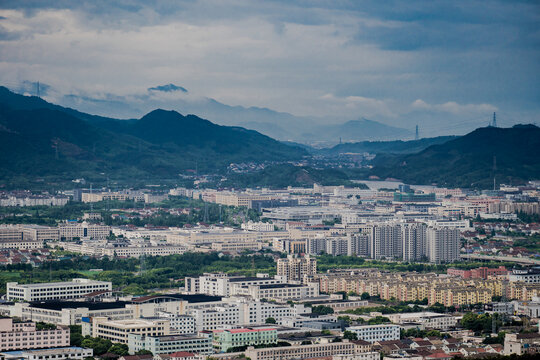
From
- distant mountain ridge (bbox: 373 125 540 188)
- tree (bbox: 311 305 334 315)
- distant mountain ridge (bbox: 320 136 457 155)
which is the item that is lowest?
tree (bbox: 311 305 334 315)

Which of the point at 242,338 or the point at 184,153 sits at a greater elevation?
the point at 184,153

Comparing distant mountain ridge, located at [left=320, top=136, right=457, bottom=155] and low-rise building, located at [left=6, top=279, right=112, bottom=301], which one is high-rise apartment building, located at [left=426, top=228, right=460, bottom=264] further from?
distant mountain ridge, located at [left=320, top=136, right=457, bottom=155]

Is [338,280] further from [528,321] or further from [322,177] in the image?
[322,177]

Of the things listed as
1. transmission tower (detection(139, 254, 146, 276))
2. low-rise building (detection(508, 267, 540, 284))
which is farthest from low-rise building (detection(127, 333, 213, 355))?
transmission tower (detection(139, 254, 146, 276))

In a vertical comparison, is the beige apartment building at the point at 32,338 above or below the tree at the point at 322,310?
below

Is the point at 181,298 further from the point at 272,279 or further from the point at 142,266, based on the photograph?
the point at 142,266

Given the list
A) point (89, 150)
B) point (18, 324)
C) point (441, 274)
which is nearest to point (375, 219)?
point (441, 274)

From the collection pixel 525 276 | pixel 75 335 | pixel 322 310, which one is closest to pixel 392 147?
pixel 525 276

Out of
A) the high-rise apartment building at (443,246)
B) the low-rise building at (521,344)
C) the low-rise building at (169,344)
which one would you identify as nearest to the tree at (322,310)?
the low-rise building at (169,344)

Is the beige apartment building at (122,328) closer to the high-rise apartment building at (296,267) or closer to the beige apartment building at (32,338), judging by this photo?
the beige apartment building at (32,338)
